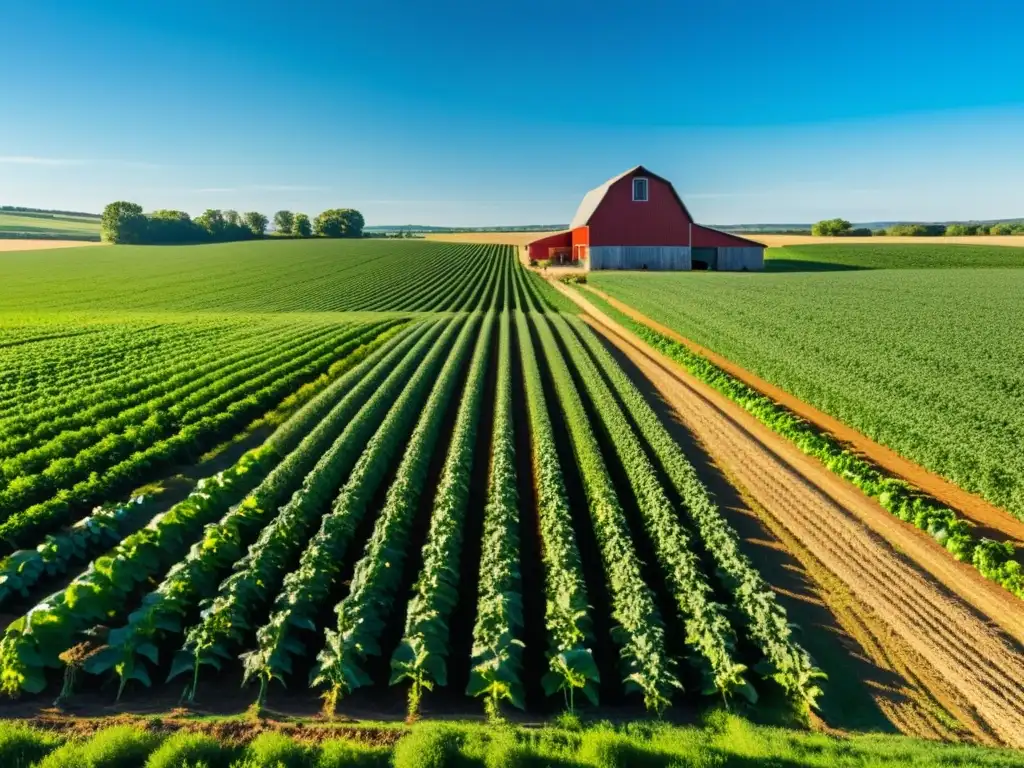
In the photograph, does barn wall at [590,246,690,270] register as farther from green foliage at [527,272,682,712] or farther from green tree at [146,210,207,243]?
green tree at [146,210,207,243]

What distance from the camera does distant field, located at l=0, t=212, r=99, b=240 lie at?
148 metres

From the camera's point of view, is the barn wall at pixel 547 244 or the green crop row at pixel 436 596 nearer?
the green crop row at pixel 436 596

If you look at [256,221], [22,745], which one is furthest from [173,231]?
[22,745]

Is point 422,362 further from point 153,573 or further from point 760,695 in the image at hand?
point 760,695

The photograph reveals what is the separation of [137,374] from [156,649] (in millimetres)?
17154

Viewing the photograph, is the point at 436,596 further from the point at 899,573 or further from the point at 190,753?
the point at 899,573

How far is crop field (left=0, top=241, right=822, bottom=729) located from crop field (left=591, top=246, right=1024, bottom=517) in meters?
5.50

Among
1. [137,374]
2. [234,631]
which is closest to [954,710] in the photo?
[234,631]

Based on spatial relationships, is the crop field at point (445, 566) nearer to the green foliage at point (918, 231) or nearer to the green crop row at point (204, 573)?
the green crop row at point (204, 573)

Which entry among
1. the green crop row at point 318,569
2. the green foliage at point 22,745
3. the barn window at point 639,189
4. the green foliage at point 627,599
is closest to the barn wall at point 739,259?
the barn window at point 639,189

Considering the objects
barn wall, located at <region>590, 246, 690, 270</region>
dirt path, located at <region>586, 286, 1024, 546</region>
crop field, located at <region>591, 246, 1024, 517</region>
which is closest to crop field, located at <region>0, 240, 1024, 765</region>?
crop field, located at <region>591, 246, 1024, 517</region>

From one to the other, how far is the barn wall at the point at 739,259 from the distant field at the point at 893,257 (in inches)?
113

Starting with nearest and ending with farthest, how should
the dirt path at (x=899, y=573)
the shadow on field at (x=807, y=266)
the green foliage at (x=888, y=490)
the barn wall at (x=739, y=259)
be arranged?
1. the dirt path at (x=899, y=573)
2. the green foliage at (x=888, y=490)
3. the barn wall at (x=739, y=259)
4. the shadow on field at (x=807, y=266)

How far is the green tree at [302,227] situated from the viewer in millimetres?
164750
